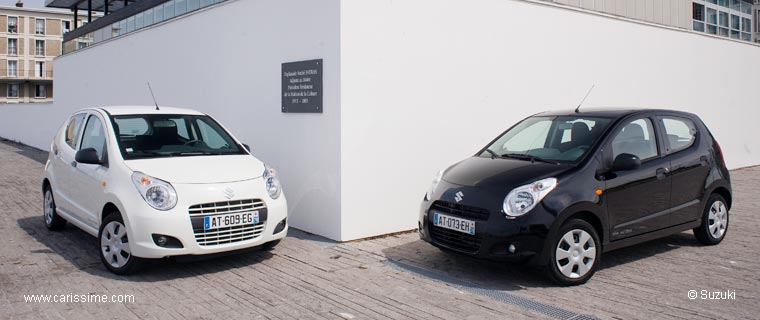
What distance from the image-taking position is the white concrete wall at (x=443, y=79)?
24.4 ft

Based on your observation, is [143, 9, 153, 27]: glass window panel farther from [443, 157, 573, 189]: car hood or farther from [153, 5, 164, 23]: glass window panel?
[443, 157, 573, 189]: car hood

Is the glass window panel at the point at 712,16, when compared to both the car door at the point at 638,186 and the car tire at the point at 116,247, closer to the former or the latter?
the car door at the point at 638,186

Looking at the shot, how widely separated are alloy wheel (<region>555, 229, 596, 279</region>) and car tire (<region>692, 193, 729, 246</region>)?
224 cm

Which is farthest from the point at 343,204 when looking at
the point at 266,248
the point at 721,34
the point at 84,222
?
the point at 721,34

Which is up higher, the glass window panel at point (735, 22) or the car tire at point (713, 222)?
the glass window panel at point (735, 22)

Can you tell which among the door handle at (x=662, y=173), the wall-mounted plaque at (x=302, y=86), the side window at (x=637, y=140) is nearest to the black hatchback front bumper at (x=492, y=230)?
the side window at (x=637, y=140)

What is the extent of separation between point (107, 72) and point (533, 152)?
13386mm

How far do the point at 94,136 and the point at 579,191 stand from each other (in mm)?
5255

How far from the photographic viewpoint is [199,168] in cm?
611

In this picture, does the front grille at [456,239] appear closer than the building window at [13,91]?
Yes

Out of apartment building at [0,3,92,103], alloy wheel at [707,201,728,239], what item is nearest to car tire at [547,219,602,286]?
alloy wheel at [707,201,728,239]

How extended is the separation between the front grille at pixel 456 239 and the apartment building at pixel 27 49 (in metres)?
75.2

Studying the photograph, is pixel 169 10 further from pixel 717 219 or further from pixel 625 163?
pixel 717 219

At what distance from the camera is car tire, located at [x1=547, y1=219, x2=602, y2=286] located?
5.39 metres
